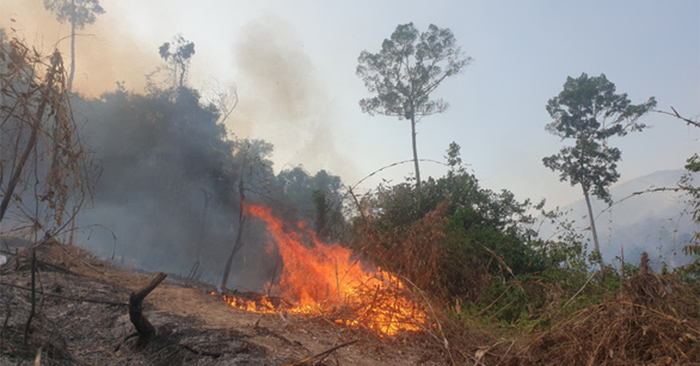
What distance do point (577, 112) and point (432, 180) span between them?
12.6 metres

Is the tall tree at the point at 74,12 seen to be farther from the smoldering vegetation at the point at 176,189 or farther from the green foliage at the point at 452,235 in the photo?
the green foliage at the point at 452,235

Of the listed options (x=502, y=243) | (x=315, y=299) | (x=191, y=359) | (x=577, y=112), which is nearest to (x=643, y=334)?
(x=191, y=359)

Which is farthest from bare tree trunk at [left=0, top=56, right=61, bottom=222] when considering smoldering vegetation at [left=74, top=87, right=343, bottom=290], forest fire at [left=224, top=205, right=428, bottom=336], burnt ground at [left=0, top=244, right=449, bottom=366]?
smoldering vegetation at [left=74, top=87, right=343, bottom=290]

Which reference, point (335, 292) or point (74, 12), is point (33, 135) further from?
point (74, 12)

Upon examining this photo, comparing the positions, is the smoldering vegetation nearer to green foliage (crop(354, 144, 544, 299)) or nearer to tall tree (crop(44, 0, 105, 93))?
tall tree (crop(44, 0, 105, 93))

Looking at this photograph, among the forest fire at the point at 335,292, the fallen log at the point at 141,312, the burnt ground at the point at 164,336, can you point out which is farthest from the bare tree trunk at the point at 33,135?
the forest fire at the point at 335,292

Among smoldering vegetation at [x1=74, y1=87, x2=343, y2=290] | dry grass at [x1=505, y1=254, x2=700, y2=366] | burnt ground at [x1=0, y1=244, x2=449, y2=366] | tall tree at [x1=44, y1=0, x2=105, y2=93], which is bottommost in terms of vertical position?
burnt ground at [x1=0, y1=244, x2=449, y2=366]

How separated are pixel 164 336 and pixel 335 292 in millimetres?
4917

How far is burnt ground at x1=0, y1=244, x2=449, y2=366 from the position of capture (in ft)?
13.1

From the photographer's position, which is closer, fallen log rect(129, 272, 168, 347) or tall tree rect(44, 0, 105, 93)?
fallen log rect(129, 272, 168, 347)

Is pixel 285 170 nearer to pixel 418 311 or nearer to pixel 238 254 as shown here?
pixel 238 254

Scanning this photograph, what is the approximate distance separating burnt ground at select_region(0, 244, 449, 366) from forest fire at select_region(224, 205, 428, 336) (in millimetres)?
420

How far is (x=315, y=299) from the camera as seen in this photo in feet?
42.3

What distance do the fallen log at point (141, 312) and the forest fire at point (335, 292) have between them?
3.12m
